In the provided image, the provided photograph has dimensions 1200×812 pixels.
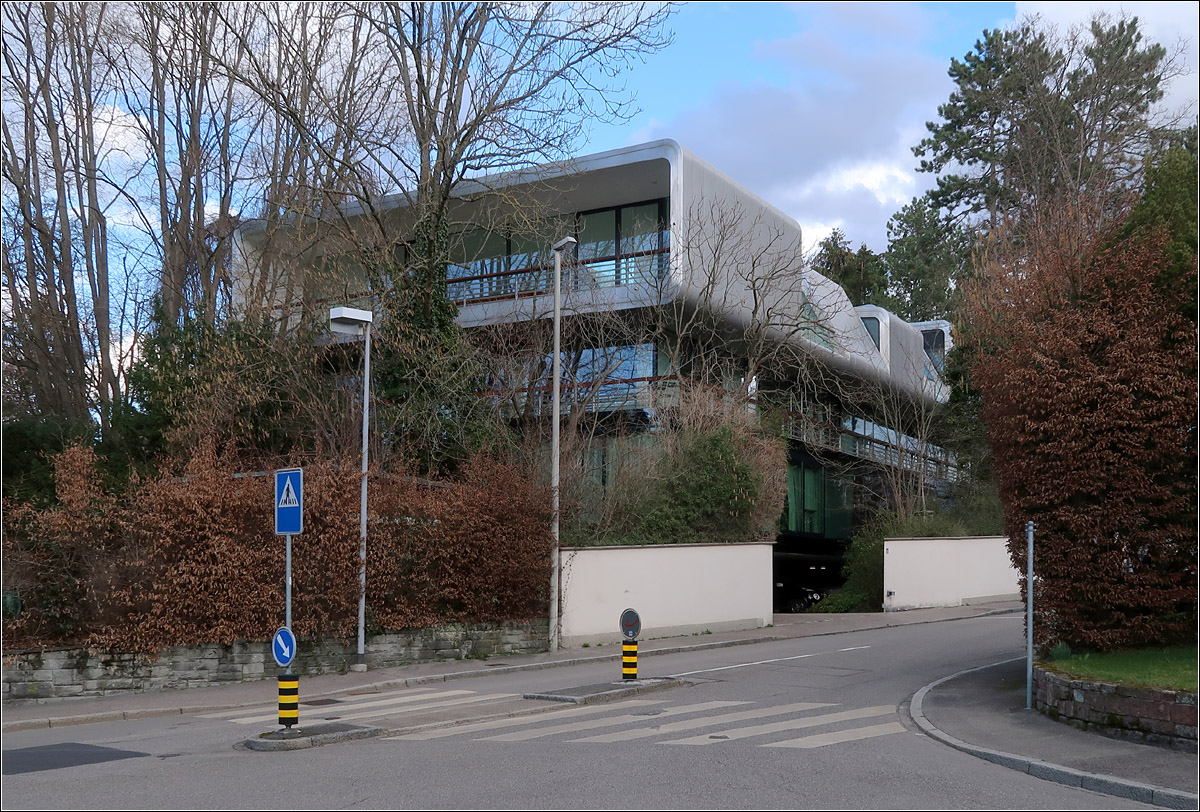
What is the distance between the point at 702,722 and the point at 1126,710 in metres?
4.52

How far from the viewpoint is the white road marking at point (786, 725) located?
37.2 feet

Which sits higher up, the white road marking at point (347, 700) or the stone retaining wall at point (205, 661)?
the stone retaining wall at point (205, 661)

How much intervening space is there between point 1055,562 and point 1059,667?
1458 mm

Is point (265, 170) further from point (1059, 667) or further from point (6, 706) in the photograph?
point (1059, 667)

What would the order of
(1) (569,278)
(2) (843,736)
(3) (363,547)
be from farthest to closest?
(1) (569,278) → (3) (363,547) → (2) (843,736)

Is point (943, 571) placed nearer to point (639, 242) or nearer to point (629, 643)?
point (639, 242)

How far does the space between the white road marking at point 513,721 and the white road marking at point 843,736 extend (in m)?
3.14

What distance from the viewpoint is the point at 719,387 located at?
95.2 feet

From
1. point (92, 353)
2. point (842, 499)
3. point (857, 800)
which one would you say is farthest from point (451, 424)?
point (842, 499)

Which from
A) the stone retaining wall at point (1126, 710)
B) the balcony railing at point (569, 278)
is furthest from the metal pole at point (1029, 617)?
the balcony railing at point (569, 278)

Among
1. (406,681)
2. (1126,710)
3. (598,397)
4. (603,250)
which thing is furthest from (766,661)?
(603,250)

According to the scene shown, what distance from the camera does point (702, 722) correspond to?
12680 mm

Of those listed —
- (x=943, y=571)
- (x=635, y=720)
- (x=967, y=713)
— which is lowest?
(x=943, y=571)

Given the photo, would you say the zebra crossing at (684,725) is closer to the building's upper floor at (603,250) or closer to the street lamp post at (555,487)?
the street lamp post at (555,487)
